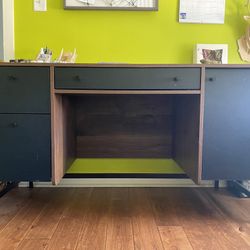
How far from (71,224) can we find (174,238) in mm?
507

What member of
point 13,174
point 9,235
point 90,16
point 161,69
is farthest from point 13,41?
point 9,235

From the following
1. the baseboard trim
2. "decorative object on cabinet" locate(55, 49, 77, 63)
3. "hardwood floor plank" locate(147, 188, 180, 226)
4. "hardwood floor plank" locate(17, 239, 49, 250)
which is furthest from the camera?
the baseboard trim

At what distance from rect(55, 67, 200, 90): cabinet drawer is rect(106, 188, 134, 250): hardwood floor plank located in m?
0.67

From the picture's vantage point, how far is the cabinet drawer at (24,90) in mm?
1444

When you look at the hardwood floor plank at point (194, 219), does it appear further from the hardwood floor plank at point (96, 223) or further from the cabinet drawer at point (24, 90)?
the cabinet drawer at point (24, 90)

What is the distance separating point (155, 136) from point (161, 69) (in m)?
0.69

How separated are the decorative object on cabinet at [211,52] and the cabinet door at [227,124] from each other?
547 millimetres

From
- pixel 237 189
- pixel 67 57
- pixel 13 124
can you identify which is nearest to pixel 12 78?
pixel 13 124

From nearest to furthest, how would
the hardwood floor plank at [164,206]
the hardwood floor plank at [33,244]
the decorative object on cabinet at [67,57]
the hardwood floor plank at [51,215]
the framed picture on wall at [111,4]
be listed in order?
the hardwood floor plank at [33,244] < the hardwood floor plank at [51,215] < the hardwood floor plank at [164,206] < the decorative object on cabinet at [67,57] < the framed picture on wall at [111,4]

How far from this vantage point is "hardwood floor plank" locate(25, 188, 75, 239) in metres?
1.40

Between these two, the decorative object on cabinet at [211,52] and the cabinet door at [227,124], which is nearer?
the cabinet door at [227,124]

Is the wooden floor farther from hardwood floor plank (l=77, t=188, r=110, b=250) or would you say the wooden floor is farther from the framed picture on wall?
the framed picture on wall

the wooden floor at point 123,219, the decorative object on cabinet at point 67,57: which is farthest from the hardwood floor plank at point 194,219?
the decorative object on cabinet at point 67,57

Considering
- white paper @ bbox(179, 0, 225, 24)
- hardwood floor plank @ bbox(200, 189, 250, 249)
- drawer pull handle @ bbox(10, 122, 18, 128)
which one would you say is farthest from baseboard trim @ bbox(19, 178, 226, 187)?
white paper @ bbox(179, 0, 225, 24)
